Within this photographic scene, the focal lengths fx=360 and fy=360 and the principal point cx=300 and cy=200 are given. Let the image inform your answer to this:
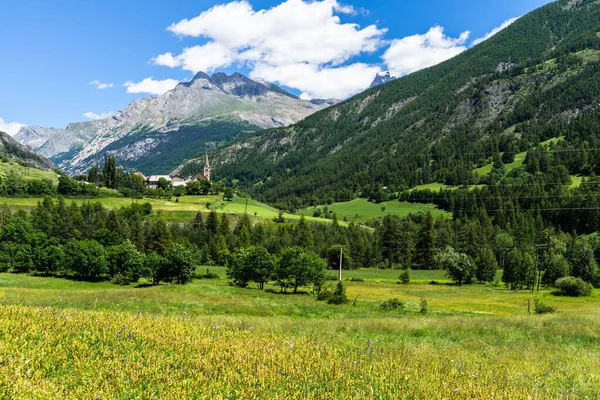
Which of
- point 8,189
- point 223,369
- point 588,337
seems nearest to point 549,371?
point 223,369

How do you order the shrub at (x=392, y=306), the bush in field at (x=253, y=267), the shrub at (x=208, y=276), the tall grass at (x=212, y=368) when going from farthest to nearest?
the shrub at (x=208, y=276) → the bush in field at (x=253, y=267) → the shrub at (x=392, y=306) → the tall grass at (x=212, y=368)

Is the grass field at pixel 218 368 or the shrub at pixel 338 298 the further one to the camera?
the shrub at pixel 338 298

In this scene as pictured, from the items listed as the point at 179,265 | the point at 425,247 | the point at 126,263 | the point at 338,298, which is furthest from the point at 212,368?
the point at 425,247

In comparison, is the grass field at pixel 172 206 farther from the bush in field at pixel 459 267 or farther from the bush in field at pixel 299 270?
the bush in field at pixel 459 267

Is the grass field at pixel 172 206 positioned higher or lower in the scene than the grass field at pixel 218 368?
higher

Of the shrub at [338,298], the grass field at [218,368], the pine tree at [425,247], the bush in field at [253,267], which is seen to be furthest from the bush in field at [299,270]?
the pine tree at [425,247]

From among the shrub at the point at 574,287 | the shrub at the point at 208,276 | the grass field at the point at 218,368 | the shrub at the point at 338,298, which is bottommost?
the shrub at the point at 208,276

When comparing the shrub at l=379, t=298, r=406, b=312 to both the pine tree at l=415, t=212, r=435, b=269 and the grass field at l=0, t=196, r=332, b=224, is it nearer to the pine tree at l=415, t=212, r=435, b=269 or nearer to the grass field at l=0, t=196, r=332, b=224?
the pine tree at l=415, t=212, r=435, b=269

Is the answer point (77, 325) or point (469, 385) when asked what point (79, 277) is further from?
point (469, 385)

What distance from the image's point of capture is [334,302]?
55594 millimetres

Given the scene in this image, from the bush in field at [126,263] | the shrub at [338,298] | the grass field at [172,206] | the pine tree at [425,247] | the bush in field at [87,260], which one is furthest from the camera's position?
the grass field at [172,206]

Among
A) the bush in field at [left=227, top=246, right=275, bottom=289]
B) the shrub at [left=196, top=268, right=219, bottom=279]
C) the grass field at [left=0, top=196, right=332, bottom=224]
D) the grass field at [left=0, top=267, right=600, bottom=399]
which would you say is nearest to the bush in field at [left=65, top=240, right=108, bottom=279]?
the shrub at [left=196, top=268, right=219, bottom=279]

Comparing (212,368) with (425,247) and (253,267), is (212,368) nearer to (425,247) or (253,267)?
(253,267)

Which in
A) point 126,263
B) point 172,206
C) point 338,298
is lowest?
point 338,298
